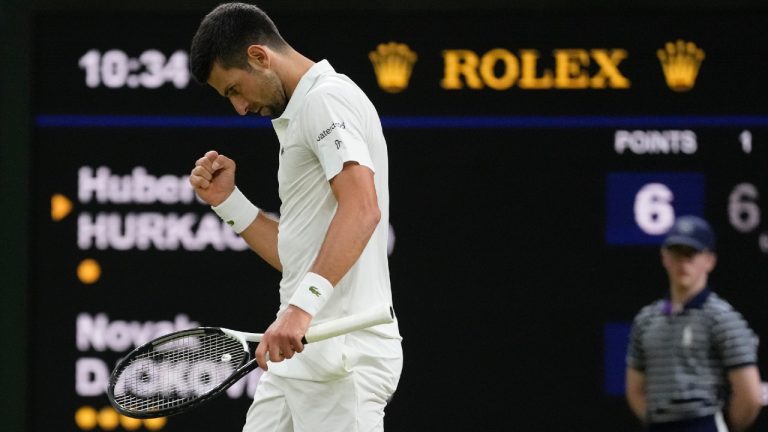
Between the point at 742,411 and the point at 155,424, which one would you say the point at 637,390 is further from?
the point at 155,424

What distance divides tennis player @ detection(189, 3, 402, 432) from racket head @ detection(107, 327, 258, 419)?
13 cm

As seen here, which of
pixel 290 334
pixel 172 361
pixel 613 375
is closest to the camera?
pixel 290 334

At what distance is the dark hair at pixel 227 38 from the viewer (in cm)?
358

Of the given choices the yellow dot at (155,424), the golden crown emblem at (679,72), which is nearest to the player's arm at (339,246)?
the yellow dot at (155,424)

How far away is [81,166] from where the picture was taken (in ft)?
19.3

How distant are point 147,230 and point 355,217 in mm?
2610

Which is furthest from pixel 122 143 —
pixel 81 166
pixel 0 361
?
pixel 0 361

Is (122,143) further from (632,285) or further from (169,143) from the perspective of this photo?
(632,285)

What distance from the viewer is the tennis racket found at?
12.2 feet

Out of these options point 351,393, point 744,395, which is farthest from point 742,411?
point 351,393

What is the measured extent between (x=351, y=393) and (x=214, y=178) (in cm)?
82

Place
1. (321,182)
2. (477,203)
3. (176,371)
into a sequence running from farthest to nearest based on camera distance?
(477,203), (176,371), (321,182)

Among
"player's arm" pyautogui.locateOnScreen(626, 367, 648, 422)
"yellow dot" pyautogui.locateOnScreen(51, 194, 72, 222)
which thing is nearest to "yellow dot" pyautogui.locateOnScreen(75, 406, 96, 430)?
"yellow dot" pyautogui.locateOnScreen(51, 194, 72, 222)

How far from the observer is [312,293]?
3.35 metres
